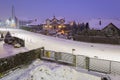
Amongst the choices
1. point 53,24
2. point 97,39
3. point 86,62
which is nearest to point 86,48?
point 97,39

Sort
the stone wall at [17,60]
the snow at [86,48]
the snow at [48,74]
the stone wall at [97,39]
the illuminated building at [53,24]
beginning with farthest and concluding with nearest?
1. the illuminated building at [53,24]
2. the stone wall at [97,39]
3. the snow at [86,48]
4. the stone wall at [17,60]
5. the snow at [48,74]

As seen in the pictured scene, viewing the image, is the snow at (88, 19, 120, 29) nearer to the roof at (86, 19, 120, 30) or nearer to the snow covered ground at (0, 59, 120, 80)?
the roof at (86, 19, 120, 30)

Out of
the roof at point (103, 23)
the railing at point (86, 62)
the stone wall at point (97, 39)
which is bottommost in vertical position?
the railing at point (86, 62)

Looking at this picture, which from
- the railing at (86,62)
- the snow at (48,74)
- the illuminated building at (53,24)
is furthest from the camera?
the illuminated building at (53,24)

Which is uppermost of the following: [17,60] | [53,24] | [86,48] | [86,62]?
[53,24]

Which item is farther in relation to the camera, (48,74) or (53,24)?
(53,24)

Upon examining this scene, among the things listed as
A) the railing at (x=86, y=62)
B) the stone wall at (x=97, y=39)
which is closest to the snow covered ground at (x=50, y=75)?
the railing at (x=86, y=62)

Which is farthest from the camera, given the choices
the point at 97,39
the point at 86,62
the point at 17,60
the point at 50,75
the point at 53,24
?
the point at 53,24

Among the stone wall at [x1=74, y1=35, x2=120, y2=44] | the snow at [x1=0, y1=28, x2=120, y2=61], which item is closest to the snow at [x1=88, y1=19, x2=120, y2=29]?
the stone wall at [x1=74, y1=35, x2=120, y2=44]

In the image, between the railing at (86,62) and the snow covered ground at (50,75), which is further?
the railing at (86,62)

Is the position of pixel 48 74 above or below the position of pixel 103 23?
below

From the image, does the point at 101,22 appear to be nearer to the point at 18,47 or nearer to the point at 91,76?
the point at 18,47

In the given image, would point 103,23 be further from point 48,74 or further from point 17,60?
Result: point 48,74

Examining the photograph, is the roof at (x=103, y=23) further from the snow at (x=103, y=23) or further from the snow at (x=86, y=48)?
the snow at (x=86, y=48)
